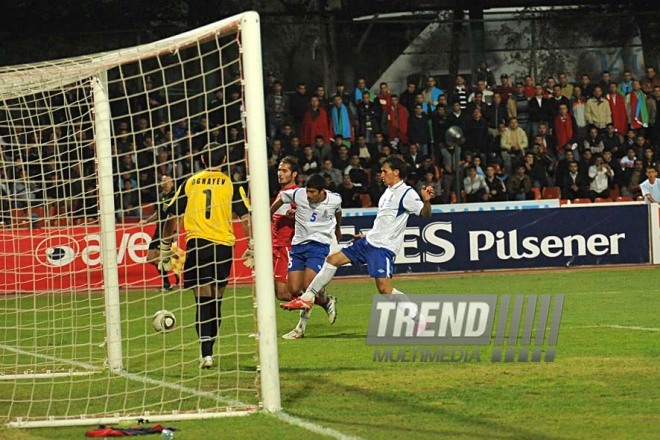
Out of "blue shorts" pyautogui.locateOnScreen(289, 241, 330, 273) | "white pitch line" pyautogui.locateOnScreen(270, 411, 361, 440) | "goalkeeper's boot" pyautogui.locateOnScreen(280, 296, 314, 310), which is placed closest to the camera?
"white pitch line" pyautogui.locateOnScreen(270, 411, 361, 440)

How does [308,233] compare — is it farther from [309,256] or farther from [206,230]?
[206,230]

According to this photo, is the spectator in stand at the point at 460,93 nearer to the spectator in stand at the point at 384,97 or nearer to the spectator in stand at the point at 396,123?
the spectator in stand at the point at 396,123

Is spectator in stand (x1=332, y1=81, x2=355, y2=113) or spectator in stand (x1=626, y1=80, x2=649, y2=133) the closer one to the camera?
spectator in stand (x1=332, y1=81, x2=355, y2=113)

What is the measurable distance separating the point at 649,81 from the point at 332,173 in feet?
27.8

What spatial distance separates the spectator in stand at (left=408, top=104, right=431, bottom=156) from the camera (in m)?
26.8

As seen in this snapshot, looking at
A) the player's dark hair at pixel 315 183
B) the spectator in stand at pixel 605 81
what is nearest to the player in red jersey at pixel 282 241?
the player's dark hair at pixel 315 183

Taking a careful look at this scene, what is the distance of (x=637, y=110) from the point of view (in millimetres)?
28297

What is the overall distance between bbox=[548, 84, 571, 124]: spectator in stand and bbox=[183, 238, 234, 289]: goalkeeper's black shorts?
58.6 feet

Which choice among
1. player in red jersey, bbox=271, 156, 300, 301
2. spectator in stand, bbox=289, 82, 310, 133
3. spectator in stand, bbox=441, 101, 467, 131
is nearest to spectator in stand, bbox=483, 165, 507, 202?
spectator in stand, bbox=441, 101, 467, 131

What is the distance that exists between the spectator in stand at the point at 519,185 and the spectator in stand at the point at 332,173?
3802mm

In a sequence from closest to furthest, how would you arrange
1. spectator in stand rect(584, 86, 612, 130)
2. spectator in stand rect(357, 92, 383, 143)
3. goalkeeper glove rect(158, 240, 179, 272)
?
goalkeeper glove rect(158, 240, 179, 272)
spectator in stand rect(357, 92, 383, 143)
spectator in stand rect(584, 86, 612, 130)

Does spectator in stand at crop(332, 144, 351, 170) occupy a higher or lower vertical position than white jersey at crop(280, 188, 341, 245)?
higher

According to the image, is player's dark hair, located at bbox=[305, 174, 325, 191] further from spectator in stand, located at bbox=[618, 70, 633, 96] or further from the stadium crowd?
spectator in stand, located at bbox=[618, 70, 633, 96]

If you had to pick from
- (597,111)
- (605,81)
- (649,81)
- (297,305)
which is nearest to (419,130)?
(597,111)
